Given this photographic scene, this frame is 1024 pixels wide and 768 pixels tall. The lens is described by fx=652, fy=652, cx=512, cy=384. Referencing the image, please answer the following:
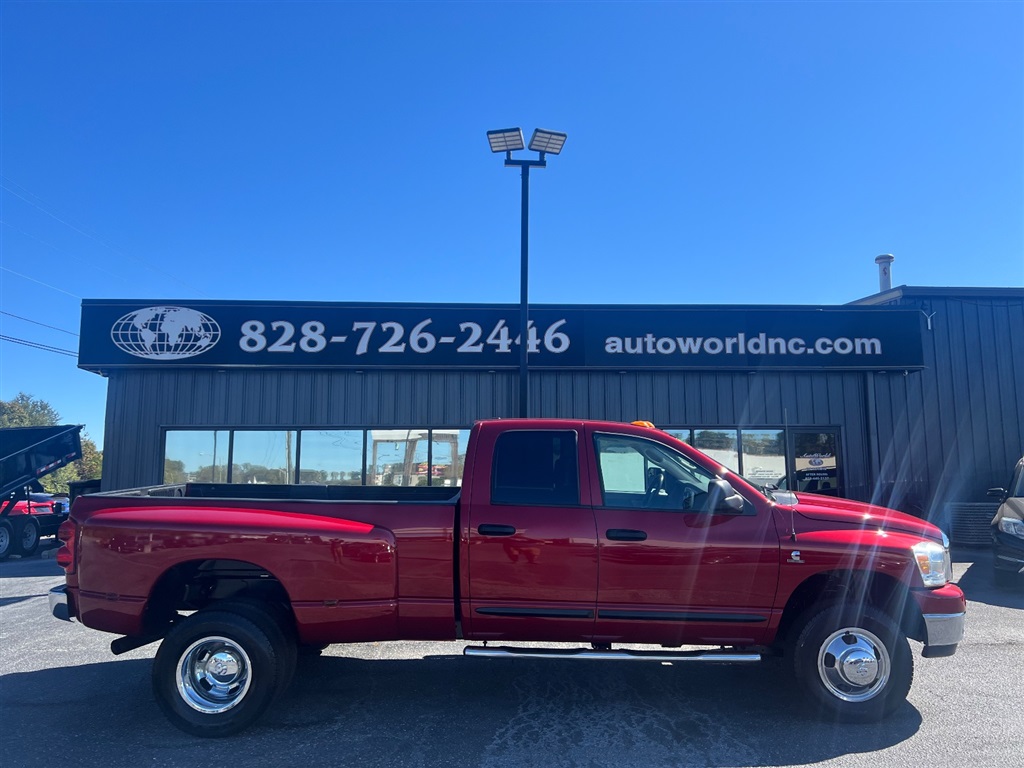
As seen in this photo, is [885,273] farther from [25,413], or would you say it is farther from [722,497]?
[25,413]

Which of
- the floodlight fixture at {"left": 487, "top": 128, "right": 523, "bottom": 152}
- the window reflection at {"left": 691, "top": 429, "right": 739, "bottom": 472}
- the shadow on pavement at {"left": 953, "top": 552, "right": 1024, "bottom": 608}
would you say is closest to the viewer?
the shadow on pavement at {"left": 953, "top": 552, "right": 1024, "bottom": 608}

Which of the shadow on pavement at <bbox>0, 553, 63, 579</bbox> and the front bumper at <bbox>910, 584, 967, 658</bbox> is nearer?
the front bumper at <bbox>910, 584, 967, 658</bbox>

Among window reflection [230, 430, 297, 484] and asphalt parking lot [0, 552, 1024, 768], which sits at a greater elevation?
window reflection [230, 430, 297, 484]

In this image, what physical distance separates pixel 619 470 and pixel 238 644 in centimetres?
282

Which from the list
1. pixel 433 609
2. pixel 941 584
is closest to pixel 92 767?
pixel 433 609

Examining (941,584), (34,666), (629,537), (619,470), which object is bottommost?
(34,666)

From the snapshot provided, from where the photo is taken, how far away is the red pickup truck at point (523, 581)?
431 cm

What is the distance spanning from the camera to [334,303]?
41.9 ft

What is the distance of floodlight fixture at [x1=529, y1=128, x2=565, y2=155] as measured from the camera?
9.73 m

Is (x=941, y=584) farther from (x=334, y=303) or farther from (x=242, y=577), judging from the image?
(x=334, y=303)

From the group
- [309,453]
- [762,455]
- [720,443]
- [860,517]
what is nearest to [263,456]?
[309,453]

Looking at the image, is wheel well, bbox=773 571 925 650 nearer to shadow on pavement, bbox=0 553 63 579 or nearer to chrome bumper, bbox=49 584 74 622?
chrome bumper, bbox=49 584 74 622

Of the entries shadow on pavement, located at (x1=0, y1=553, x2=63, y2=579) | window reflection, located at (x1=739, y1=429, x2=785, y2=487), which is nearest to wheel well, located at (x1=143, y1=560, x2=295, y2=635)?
shadow on pavement, located at (x1=0, y1=553, x2=63, y2=579)

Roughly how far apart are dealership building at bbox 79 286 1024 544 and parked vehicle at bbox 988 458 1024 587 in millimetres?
3981
